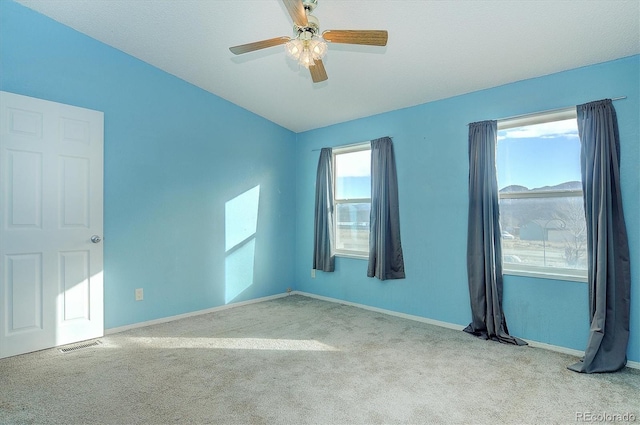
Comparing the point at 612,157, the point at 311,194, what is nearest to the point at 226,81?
A: the point at 311,194

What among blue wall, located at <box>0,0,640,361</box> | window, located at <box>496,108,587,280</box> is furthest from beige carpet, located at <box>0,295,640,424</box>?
window, located at <box>496,108,587,280</box>

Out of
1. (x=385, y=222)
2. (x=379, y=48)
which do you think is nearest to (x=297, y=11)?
(x=379, y=48)

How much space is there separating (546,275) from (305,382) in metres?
2.32

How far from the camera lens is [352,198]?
4.67m

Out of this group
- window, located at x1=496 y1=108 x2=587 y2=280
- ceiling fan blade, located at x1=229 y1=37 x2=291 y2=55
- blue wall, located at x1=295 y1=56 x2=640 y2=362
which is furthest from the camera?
window, located at x1=496 y1=108 x2=587 y2=280

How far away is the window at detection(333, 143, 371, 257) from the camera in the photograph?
4531mm

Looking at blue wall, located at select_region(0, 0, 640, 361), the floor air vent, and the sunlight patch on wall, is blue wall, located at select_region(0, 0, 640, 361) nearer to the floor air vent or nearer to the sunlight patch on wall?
the sunlight patch on wall

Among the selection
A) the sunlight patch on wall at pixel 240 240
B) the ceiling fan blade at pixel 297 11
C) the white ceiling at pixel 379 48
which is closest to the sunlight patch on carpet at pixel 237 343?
the sunlight patch on wall at pixel 240 240

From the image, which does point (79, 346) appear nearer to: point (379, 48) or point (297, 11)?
point (297, 11)

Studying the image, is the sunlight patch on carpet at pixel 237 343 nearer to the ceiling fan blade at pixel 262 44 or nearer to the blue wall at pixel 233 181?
the blue wall at pixel 233 181

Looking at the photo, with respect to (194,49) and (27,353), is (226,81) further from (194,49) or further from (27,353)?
(27,353)

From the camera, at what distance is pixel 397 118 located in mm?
4105

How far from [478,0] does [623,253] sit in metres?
2.21

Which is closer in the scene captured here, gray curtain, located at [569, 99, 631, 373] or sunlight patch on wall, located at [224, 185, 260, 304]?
gray curtain, located at [569, 99, 631, 373]
